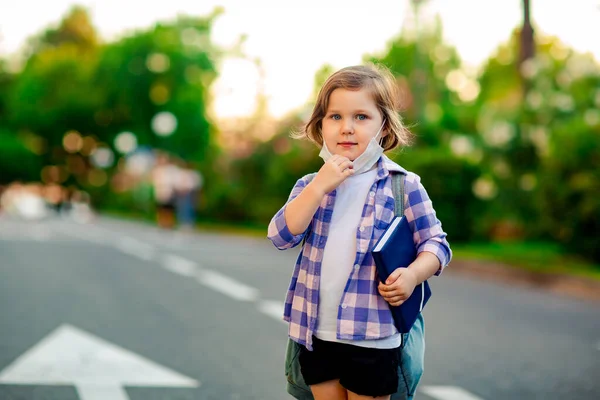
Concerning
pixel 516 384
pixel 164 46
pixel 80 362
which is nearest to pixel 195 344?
pixel 80 362

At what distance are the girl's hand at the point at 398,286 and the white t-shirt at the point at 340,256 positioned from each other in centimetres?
13

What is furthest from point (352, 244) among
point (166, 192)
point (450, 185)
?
point (166, 192)

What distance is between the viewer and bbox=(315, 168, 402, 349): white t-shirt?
101 inches

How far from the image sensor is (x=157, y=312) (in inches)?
306

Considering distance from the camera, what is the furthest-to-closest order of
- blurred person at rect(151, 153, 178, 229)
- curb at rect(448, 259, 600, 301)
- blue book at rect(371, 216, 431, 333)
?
blurred person at rect(151, 153, 178, 229) < curb at rect(448, 259, 600, 301) < blue book at rect(371, 216, 431, 333)

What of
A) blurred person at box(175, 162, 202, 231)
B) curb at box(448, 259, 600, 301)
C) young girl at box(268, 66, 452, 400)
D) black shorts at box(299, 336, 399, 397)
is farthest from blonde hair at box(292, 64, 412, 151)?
blurred person at box(175, 162, 202, 231)

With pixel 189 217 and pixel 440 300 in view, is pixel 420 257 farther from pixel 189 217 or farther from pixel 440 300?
pixel 189 217

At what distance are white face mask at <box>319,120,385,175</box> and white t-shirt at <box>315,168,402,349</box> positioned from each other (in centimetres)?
4

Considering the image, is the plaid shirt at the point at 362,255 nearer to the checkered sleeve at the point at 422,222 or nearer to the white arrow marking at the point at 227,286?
the checkered sleeve at the point at 422,222

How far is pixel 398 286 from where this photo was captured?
2.47 meters

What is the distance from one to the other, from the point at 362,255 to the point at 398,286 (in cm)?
15

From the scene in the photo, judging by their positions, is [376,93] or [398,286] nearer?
[398,286]

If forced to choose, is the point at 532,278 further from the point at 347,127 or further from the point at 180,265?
the point at 347,127

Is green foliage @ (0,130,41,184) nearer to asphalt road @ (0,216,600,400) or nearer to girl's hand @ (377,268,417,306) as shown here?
asphalt road @ (0,216,600,400)
